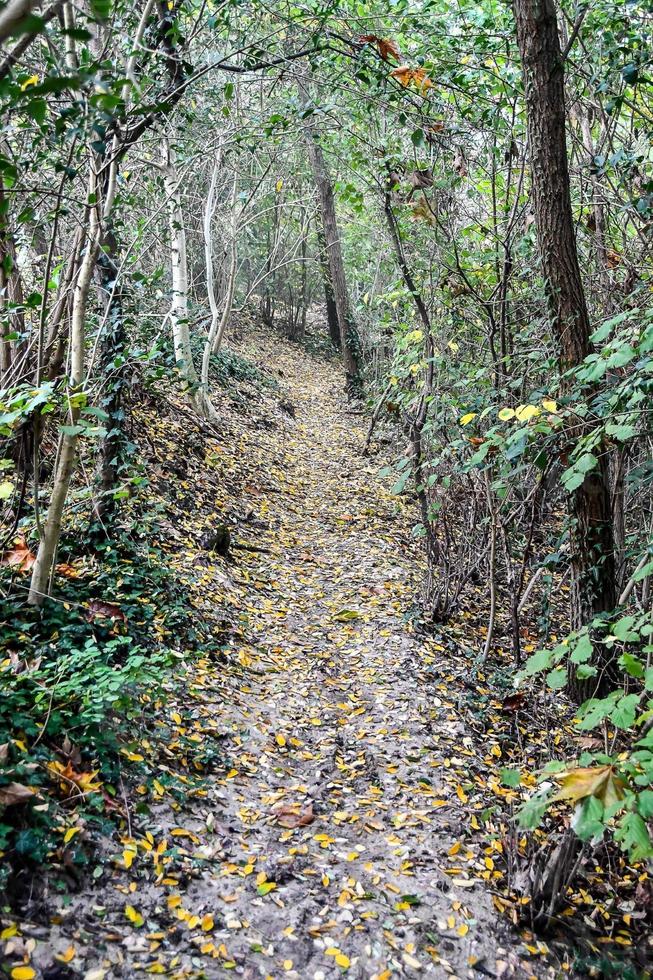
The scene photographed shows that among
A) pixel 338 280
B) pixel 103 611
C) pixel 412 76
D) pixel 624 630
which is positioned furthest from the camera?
pixel 338 280

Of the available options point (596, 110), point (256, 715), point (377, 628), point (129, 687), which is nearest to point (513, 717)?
point (377, 628)

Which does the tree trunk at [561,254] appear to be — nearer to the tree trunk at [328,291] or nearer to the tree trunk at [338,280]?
the tree trunk at [338,280]

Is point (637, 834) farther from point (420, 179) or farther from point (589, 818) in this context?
point (420, 179)

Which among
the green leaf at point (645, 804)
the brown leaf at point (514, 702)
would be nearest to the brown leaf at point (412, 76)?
the brown leaf at point (514, 702)

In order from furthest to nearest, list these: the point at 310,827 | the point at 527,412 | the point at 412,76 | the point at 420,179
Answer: the point at 420,179, the point at 412,76, the point at 310,827, the point at 527,412

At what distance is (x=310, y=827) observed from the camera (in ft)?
11.2

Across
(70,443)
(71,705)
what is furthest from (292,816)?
(70,443)

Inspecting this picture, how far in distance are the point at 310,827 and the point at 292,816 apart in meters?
0.11

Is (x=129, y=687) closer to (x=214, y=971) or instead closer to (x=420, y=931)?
(x=214, y=971)

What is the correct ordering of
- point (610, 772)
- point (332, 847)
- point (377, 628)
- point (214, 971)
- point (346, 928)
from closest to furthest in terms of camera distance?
1. point (610, 772)
2. point (214, 971)
3. point (346, 928)
4. point (332, 847)
5. point (377, 628)

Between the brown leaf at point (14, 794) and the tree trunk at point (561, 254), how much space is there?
128 inches

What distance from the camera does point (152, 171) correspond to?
8320 millimetres

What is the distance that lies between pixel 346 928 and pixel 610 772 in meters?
1.50

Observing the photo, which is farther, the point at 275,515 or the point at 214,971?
the point at 275,515
